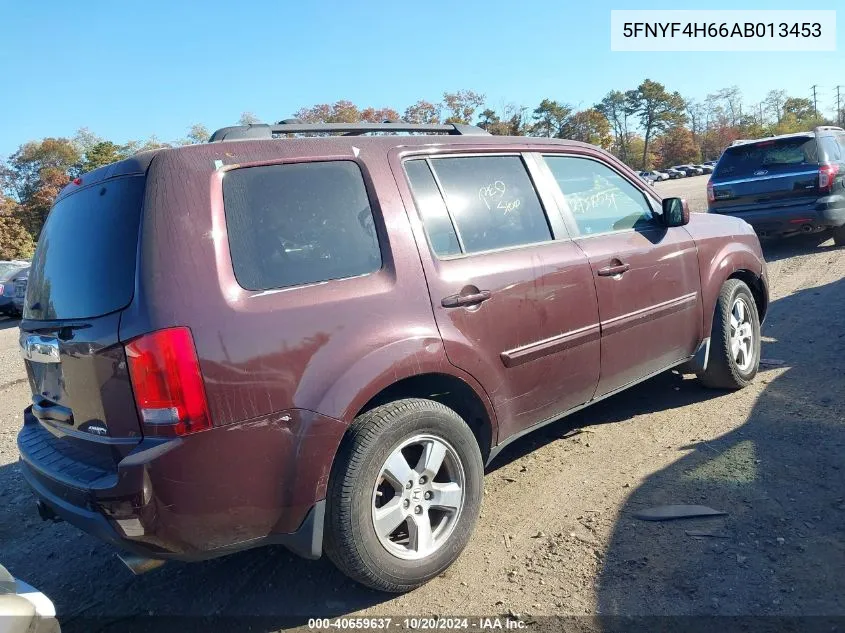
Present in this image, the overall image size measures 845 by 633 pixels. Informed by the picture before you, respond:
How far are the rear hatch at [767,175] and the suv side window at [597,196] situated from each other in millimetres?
6509

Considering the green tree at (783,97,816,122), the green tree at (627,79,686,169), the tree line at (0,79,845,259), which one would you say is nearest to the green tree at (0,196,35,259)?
the tree line at (0,79,845,259)

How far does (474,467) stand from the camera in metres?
2.96

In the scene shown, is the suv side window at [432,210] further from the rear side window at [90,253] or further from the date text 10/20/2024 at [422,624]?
the date text 10/20/2024 at [422,624]

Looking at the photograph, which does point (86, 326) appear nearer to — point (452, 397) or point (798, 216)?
point (452, 397)

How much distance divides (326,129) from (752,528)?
9.13 ft

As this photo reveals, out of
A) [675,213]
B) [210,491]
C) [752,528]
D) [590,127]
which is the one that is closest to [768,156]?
[675,213]

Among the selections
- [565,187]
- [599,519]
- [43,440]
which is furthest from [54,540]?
[565,187]

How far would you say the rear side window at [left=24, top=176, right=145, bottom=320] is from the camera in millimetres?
2355

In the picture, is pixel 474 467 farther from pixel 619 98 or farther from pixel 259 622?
pixel 619 98

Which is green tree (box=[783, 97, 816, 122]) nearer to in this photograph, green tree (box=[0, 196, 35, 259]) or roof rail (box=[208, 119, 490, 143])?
green tree (box=[0, 196, 35, 259])

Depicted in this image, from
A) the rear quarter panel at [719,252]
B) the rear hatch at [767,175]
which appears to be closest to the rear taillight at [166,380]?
the rear quarter panel at [719,252]

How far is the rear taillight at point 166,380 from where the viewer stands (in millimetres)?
2211

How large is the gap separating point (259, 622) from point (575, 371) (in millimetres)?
1980

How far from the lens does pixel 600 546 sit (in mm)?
2988
